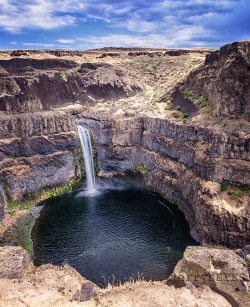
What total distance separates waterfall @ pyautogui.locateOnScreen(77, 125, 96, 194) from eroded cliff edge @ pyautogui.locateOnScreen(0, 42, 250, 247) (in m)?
1.31

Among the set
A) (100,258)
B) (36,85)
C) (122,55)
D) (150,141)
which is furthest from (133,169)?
(122,55)

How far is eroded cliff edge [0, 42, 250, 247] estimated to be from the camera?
2777 cm

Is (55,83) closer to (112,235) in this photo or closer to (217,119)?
(217,119)

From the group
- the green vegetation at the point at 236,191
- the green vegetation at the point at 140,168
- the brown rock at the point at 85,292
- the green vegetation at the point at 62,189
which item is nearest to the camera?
the brown rock at the point at 85,292

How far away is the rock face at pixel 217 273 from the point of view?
13886 mm

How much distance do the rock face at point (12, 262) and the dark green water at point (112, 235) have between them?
20.5ft

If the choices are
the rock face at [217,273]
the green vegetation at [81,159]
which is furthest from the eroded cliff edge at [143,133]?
the rock face at [217,273]

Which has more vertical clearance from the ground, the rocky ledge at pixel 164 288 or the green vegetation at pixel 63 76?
the green vegetation at pixel 63 76

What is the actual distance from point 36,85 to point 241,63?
122ft

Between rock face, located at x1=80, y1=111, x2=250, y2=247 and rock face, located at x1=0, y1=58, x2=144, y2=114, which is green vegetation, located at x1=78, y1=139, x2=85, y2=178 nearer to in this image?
rock face, located at x1=80, y1=111, x2=250, y2=247

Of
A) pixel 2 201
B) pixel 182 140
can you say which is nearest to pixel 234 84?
pixel 182 140

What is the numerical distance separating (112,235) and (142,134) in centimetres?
1943

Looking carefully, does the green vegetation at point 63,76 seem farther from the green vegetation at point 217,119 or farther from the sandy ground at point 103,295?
the sandy ground at point 103,295

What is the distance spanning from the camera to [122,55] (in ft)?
249
